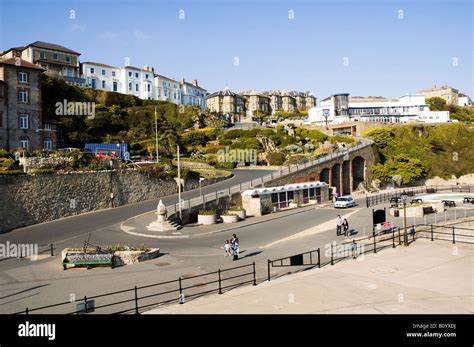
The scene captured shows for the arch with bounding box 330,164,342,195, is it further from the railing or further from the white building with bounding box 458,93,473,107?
the white building with bounding box 458,93,473,107

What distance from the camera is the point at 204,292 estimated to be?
15656 mm

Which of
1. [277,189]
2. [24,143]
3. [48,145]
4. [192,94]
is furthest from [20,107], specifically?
[192,94]

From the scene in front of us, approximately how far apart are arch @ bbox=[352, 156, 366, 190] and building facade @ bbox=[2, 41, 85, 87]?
5398 centimetres

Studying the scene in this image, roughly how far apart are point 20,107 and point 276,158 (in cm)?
3885

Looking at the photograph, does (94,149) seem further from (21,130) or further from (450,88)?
(450,88)

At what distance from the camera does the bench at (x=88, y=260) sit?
66.3ft

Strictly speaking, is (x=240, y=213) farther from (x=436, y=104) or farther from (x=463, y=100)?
(x=463, y=100)

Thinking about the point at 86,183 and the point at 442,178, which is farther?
the point at 442,178

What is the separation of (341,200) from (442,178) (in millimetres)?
37248

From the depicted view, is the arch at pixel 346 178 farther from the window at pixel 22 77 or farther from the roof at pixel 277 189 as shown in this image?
the window at pixel 22 77

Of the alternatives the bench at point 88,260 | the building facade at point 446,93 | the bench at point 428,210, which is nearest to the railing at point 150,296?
the bench at point 88,260

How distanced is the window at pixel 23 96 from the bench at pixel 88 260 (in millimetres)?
30335

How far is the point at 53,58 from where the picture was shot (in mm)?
78750

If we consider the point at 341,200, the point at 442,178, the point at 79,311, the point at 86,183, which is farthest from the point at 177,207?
the point at 442,178
